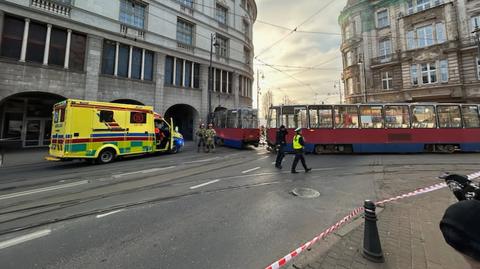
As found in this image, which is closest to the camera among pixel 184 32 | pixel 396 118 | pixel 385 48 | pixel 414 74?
pixel 396 118

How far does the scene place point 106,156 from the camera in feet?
37.8

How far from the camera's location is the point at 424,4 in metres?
25.3

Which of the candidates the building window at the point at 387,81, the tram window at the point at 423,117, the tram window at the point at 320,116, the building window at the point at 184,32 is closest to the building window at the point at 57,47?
the building window at the point at 184,32

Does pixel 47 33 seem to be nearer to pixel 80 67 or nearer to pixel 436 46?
pixel 80 67

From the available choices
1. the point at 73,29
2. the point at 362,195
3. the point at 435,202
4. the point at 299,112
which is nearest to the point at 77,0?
the point at 73,29

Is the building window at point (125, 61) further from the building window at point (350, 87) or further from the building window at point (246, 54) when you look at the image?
the building window at point (350, 87)

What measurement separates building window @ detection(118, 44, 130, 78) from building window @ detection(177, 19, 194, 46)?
6.02 meters

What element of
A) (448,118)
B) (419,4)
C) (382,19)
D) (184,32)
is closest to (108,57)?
(184,32)

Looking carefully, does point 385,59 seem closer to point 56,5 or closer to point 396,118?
point 396,118

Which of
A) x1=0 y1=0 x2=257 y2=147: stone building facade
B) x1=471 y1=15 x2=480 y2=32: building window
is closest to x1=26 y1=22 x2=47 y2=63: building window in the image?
x1=0 y1=0 x2=257 y2=147: stone building facade

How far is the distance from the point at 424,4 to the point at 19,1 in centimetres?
3817

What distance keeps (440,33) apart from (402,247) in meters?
31.2

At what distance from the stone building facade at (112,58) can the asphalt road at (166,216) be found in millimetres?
10990

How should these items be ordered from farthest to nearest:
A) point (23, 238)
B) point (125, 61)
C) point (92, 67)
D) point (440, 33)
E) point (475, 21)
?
point (440, 33)
point (475, 21)
point (125, 61)
point (92, 67)
point (23, 238)
